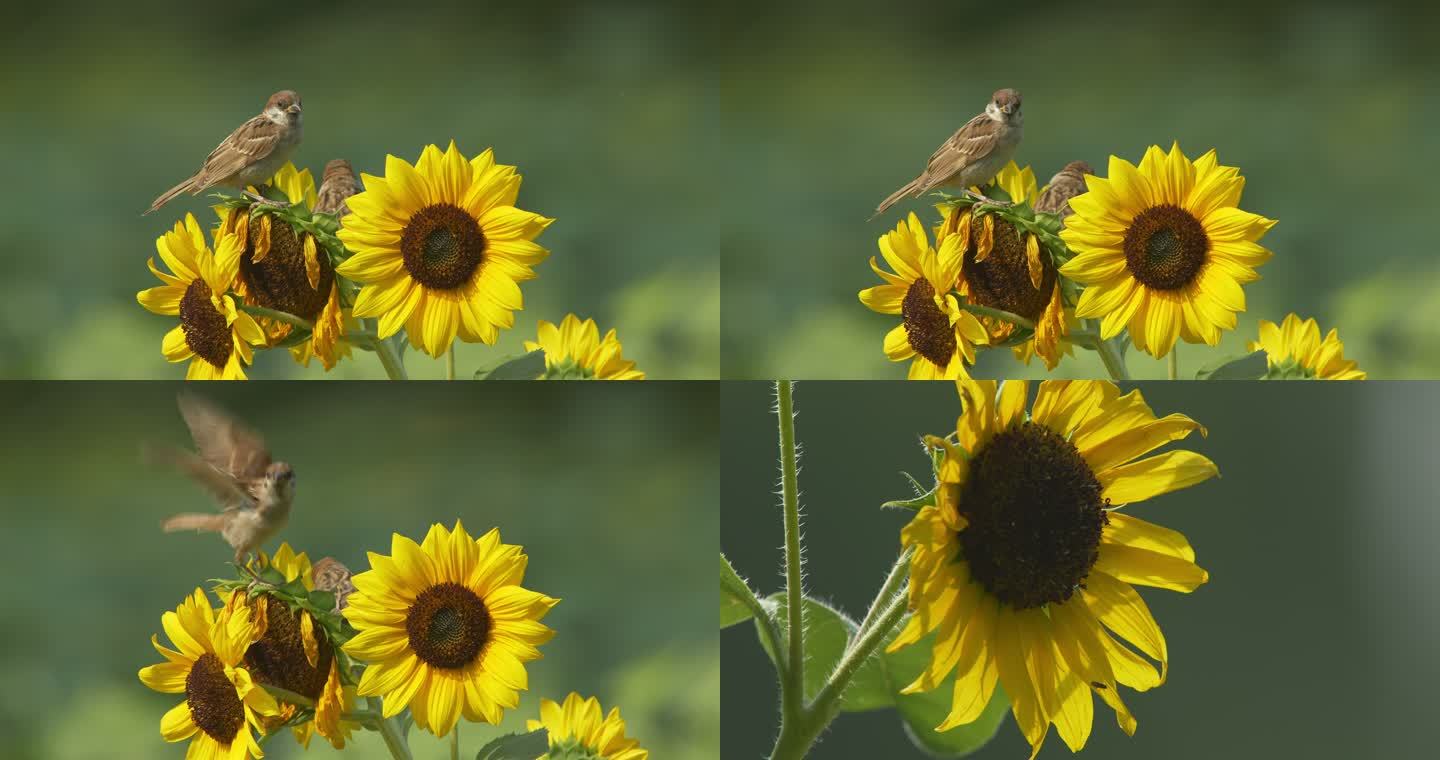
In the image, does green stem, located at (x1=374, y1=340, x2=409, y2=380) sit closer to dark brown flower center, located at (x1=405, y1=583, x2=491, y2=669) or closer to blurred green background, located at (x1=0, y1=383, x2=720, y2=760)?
blurred green background, located at (x1=0, y1=383, x2=720, y2=760)

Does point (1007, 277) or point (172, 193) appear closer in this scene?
point (1007, 277)

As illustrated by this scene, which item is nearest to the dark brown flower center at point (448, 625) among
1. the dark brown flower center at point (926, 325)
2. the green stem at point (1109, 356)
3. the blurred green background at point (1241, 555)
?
the blurred green background at point (1241, 555)

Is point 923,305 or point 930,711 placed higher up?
point 923,305

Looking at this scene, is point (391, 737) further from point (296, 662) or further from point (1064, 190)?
point (1064, 190)

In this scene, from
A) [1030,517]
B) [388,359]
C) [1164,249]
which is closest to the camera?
[1030,517]

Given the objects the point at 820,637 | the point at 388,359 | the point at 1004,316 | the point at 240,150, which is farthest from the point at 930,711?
the point at 240,150

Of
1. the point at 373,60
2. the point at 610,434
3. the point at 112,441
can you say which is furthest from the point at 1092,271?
the point at 112,441

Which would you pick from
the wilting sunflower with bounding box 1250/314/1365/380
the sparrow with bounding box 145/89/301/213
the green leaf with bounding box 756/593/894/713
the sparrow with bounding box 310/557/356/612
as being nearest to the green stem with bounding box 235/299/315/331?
the sparrow with bounding box 145/89/301/213

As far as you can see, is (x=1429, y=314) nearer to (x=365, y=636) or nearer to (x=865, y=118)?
(x=865, y=118)
